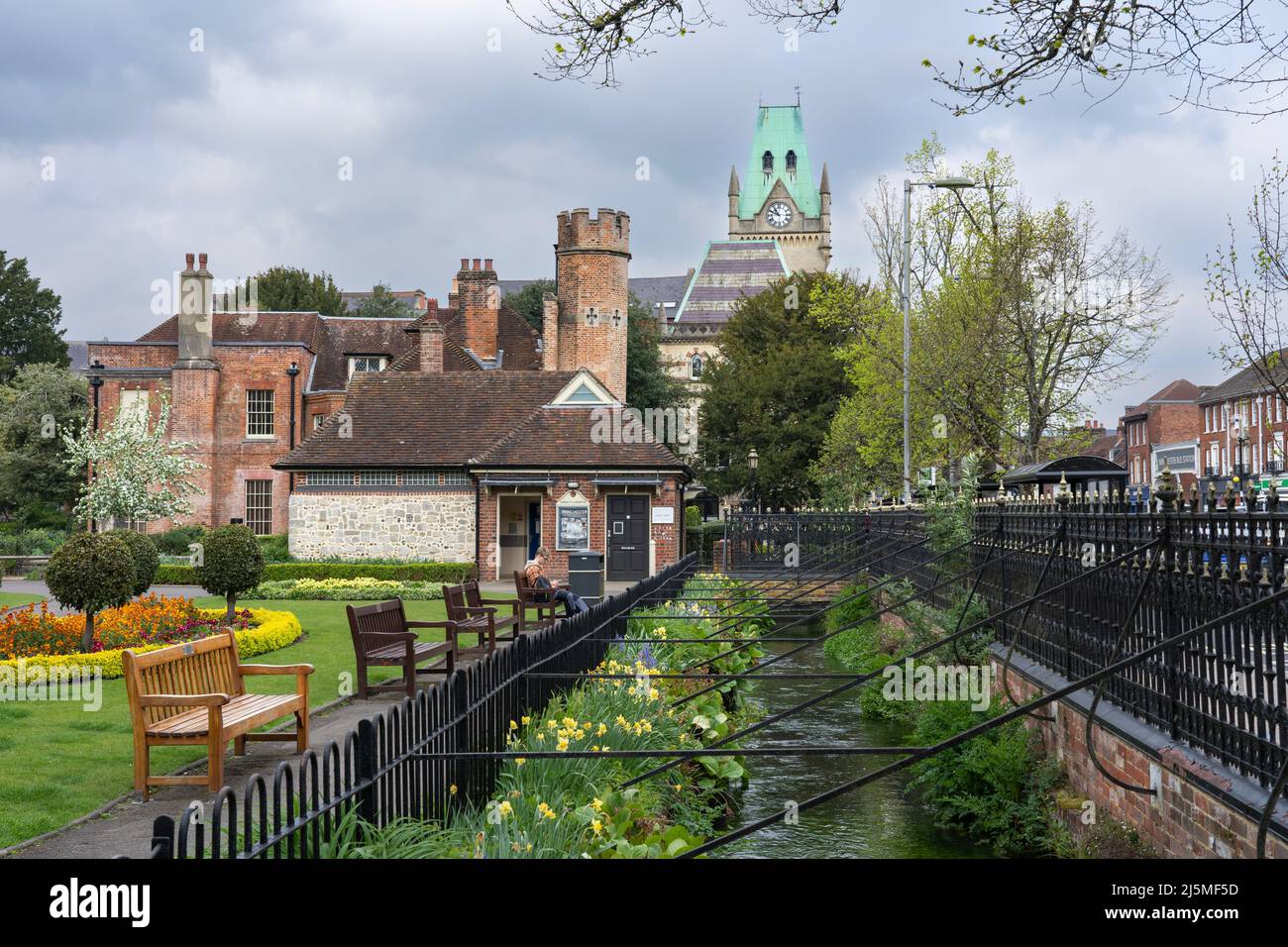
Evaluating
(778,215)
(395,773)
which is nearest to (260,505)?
(395,773)

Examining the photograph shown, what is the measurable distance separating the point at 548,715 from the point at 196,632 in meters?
8.52

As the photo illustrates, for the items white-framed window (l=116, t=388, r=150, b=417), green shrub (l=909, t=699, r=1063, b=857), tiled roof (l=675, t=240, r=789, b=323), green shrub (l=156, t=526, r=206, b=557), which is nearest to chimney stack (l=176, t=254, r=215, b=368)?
white-framed window (l=116, t=388, r=150, b=417)

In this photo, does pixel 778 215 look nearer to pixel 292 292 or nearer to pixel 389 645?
pixel 292 292

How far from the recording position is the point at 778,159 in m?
104

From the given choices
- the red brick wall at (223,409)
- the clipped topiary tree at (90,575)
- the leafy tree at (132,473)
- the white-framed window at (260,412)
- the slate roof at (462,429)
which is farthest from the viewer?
the white-framed window at (260,412)

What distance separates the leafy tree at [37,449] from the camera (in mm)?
48250

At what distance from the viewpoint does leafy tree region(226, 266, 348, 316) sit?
222ft

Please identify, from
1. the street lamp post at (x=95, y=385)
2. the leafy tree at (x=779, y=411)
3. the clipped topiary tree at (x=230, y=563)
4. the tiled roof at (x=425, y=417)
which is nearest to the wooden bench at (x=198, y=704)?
the clipped topiary tree at (x=230, y=563)

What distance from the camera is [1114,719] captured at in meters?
7.38

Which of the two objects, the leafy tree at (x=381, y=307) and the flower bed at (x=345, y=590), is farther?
the leafy tree at (x=381, y=307)

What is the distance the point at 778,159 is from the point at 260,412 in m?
70.4

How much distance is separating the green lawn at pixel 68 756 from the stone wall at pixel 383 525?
1960 cm

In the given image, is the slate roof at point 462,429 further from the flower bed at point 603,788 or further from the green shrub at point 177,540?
the flower bed at point 603,788
